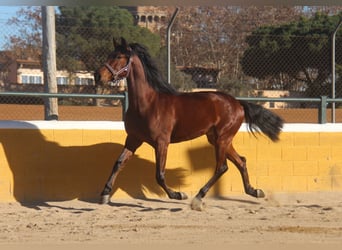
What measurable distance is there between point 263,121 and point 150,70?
1784mm

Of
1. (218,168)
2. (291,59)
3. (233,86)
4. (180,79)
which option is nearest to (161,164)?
(218,168)

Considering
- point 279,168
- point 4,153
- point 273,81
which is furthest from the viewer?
point 273,81

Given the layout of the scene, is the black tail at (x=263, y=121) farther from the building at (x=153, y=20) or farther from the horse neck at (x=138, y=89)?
the building at (x=153, y=20)

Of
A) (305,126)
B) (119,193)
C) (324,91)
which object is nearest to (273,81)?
(324,91)

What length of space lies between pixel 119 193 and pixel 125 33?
848 centimetres

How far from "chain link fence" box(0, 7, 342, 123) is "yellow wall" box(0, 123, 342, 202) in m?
1.63

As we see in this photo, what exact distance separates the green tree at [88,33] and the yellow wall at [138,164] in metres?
3.37

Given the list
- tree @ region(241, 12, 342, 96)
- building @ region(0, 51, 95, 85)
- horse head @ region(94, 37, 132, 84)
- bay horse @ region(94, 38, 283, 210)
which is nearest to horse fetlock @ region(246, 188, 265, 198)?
bay horse @ region(94, 38, 283, 210)

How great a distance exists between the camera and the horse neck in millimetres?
7887

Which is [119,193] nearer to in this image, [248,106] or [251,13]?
[248,106]

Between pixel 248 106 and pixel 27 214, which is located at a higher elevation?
pixel 248 106

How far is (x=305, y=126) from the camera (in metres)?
9.22

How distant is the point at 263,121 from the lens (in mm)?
8562

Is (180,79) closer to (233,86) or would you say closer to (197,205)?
(233,86)
